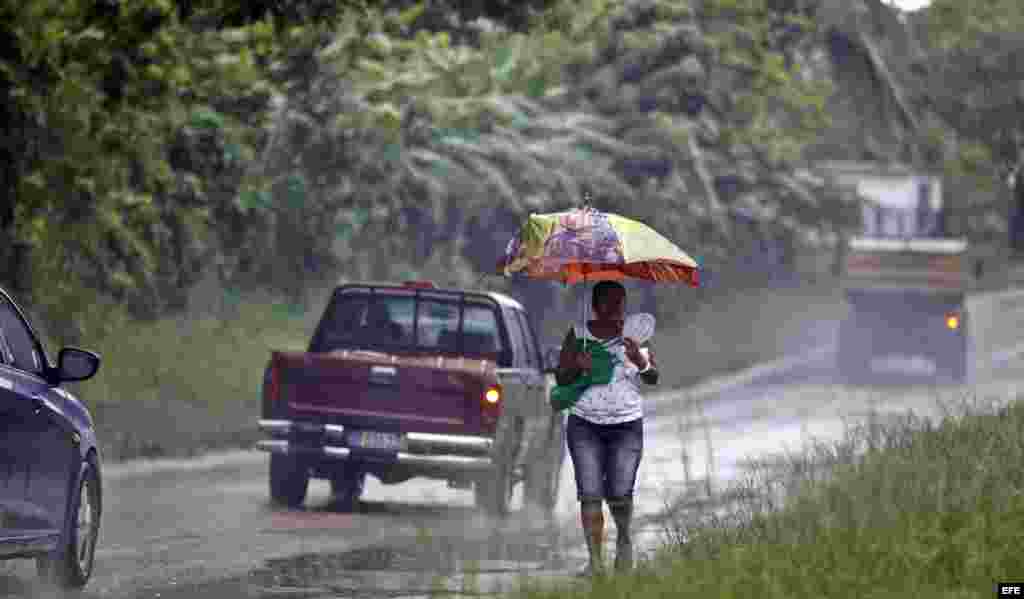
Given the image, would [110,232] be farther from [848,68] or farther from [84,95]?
[848,68]

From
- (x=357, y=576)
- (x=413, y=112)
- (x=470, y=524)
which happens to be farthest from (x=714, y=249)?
(x=357, y=576)

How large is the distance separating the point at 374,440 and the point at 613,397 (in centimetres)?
582

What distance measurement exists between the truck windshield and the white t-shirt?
6853mm

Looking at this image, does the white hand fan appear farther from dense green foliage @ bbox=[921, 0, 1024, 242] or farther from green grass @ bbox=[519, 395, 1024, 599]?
dense green foliage @ bbox=[921, 0, 1024, 242]

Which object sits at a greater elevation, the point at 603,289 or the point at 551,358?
the point at 603,289

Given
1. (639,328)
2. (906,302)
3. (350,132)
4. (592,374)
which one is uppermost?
(350,132)

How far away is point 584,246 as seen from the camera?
12828 mm

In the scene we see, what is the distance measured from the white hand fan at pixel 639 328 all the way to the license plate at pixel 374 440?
5677 millimetres

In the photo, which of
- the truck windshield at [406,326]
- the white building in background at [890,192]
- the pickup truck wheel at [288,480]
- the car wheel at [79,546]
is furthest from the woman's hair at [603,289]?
the white building in background at [890,192]

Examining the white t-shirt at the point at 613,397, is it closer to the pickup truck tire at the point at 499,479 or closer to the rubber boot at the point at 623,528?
the rubber boot at the point at 623,528

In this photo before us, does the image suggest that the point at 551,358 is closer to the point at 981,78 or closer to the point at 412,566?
the point at 412,566

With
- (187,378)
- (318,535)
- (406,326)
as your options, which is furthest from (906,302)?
(318,535)

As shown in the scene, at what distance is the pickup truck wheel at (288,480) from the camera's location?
18.6 meters

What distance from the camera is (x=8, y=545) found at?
37.5 ft
